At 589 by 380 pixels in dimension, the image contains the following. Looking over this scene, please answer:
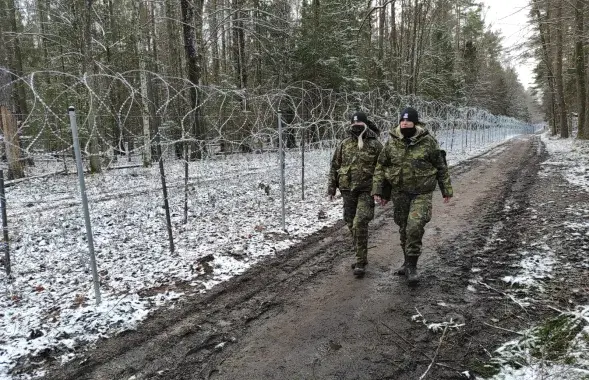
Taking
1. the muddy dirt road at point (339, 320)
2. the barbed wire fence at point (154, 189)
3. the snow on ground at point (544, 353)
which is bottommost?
the muddy dirt road at point (339, 320)

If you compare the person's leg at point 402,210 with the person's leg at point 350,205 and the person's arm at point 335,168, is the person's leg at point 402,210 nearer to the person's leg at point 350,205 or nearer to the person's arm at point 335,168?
the person's leg at point 350,205

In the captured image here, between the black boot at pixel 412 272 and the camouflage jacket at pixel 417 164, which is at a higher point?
the camouflage jacket at pixel 417 164

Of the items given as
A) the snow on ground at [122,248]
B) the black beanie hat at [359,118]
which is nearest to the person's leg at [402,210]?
the black beanie hat at [359,118]

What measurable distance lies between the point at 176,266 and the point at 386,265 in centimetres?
287

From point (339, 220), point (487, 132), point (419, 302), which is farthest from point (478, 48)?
point (419, 302)

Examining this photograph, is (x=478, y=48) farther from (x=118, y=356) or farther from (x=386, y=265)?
(x=118, y=356)

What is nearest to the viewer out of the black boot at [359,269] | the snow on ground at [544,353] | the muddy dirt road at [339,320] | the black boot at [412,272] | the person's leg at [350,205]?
the snow on ground at [544,353]

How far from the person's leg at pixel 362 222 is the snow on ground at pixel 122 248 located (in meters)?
1.53

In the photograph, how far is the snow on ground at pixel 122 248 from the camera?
147 inches

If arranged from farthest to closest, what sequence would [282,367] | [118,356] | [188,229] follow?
[188,229] → [118,356] → [282,367]

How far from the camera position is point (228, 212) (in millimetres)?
8125

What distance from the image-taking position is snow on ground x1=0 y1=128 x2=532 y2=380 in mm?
3736

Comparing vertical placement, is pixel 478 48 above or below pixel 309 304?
above

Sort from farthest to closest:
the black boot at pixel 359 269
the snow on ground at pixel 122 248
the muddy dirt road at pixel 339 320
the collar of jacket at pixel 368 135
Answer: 1. the collar of jacket at pixel 368 135
2. the black boot at pixel 359 269
3. the snow on ground at pixel 122 248
4. the muddy dirt road at pixel 339 320
